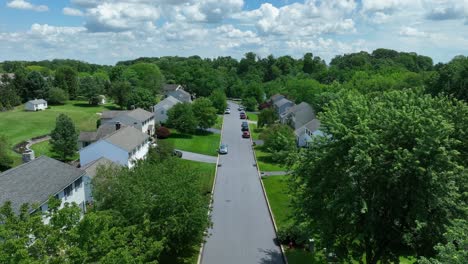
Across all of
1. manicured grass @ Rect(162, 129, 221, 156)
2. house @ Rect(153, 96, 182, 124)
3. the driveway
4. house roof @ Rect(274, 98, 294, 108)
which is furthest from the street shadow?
house roof @ Rect(274, 98, 294, 108)

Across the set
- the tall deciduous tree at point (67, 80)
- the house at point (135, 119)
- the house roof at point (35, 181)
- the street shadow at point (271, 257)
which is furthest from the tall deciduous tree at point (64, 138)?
the tall deciduous tree at point (67, 80)

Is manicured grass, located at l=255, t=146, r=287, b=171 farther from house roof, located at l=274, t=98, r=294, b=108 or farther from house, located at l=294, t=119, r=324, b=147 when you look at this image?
house roof, located at l=274, t=98, r=294, b=108

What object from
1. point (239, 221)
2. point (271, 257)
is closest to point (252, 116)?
point (239, 221)

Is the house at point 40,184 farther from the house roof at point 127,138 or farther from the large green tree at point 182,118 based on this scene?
the large green tree at point 182,118

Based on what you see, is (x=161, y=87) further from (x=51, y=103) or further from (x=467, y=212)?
(x=467, y=212)

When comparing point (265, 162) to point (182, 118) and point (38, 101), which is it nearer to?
point (182, 118)
